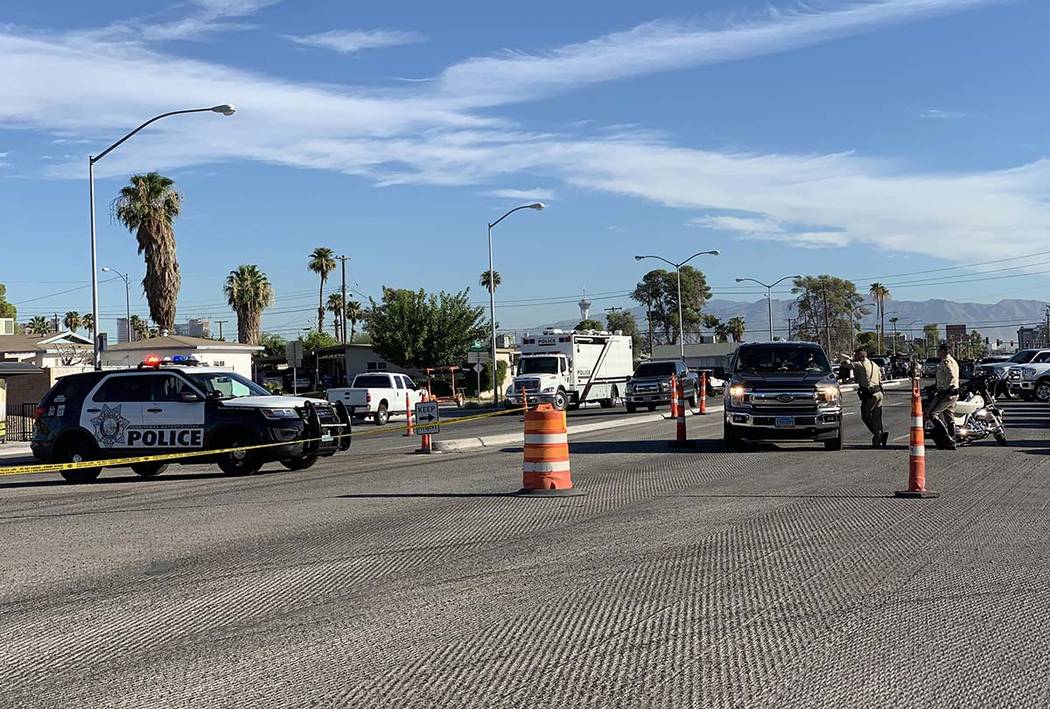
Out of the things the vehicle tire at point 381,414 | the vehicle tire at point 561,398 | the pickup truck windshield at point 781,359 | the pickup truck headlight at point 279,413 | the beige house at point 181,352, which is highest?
the beige house at point 181,352

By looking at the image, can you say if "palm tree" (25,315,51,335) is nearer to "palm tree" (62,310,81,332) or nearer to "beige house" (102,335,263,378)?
"palm tree" (62,310,81,332)

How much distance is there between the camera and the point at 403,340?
6900 cm

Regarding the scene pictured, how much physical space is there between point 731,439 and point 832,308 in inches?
5406

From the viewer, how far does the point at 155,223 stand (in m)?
57.3

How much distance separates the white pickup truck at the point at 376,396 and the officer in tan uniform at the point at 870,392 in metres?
21.5

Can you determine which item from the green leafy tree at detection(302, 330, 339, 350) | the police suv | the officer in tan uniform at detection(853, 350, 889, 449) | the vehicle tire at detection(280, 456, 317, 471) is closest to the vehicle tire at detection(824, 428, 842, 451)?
the officer in tan uniform at detection(853, 350, 889, 449)

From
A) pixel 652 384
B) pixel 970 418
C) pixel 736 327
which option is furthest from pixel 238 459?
pixel 736 327

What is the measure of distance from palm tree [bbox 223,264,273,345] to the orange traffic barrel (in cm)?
7582

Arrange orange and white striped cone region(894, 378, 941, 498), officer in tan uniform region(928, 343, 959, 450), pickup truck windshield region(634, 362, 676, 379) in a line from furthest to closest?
pickup truck windshield region(634, 362, 676, 379) < officer in tan uniform region(928, 343, 959, 450) < orange and white striped cone region(894, 378, 941, 498)

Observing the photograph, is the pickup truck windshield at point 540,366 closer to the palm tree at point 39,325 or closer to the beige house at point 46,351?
the beige house at point 46,351

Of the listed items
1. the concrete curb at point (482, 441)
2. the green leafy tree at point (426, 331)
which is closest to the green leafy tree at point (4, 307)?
the green leafy tree at point (426, 331)

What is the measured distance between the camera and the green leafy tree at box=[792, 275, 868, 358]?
15150 centimetres

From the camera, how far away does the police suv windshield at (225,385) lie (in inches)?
695

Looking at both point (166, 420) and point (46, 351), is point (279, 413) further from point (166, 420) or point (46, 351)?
point (46, 351)
